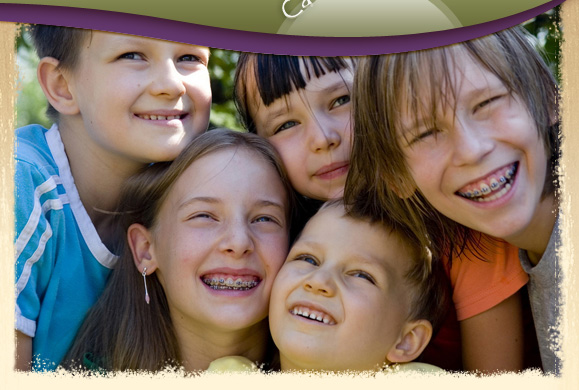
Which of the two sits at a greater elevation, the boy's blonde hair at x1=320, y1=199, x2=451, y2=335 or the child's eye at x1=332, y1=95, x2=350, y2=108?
the child's eye at x1=332, y1=95, x2=350, y2=108

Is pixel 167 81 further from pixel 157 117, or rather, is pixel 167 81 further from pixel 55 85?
pixel 55 85

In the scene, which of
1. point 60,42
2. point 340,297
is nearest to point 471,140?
point 340,297

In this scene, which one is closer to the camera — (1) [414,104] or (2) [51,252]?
(1) [414,104]

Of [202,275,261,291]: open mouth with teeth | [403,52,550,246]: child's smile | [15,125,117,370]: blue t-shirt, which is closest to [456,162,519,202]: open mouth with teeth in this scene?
[403,52,550,246]: child's smile

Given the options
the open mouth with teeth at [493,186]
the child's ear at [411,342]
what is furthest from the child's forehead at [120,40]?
the child's ear at [411,342]

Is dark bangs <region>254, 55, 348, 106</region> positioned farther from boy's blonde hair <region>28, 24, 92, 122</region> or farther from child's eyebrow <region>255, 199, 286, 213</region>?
boy's blonde hair <region>28, 24, 92, 122</region>

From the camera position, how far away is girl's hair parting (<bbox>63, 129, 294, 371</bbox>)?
1969 millimetres

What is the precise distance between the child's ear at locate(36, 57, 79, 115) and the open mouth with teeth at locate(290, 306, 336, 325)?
28.9 inches

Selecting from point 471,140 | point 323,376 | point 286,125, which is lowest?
point 323,376

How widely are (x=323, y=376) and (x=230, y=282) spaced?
31cm

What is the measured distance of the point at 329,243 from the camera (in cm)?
192

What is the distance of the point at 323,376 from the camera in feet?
6.16

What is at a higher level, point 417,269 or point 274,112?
point 274,112

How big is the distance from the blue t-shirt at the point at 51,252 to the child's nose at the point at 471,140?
0.92 meters
